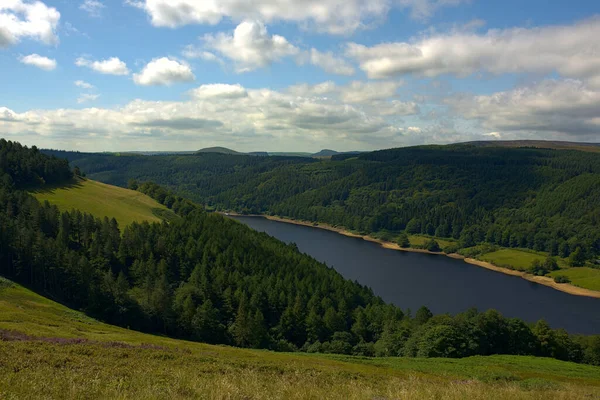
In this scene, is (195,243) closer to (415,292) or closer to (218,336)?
(218,336)

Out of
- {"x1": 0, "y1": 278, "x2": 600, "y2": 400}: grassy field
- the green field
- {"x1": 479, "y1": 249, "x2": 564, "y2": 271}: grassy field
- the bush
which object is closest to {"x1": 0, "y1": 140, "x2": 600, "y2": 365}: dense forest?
{"x1": 0, "y1": 278, "x2": 600, "y2": 400}: grassy field

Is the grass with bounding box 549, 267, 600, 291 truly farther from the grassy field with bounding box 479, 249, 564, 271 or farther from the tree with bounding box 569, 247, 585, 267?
the grassy field with bounding box 479, 249, 564, 271

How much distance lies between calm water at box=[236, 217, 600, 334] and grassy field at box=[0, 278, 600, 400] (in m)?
67.4

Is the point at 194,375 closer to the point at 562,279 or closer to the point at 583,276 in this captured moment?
the point at 562,279

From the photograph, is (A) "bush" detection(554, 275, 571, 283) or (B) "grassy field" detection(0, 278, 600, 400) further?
(A) "bush" detection(554, 275, 571, 283)

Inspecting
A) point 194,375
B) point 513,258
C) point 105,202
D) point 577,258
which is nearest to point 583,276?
point 577,258

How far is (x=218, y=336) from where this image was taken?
65688 millimetres

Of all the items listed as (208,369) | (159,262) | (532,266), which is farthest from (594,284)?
(208,369)

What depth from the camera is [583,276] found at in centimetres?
14488

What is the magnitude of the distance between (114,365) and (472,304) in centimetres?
11354

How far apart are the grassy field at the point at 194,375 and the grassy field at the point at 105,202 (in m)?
72.5

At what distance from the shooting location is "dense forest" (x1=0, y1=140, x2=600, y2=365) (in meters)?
63.2

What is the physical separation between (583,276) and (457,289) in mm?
56556

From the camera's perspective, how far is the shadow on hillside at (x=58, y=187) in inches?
4854
